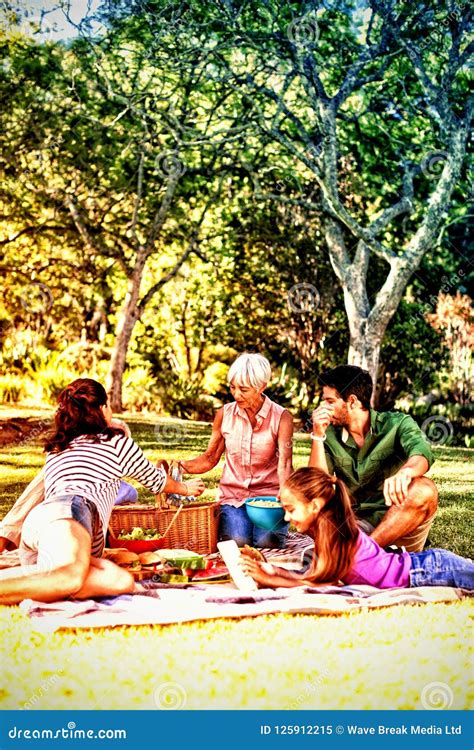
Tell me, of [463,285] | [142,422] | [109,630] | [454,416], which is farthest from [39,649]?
[463,285]

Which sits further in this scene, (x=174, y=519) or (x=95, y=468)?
(x=174, y=519)

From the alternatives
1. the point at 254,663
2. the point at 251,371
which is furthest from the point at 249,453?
the point at 254,663

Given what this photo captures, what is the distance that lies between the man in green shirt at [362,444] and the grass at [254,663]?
1.90ft

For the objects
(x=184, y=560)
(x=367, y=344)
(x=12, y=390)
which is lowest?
(x=184, y=560)

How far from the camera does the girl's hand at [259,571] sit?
149 inches

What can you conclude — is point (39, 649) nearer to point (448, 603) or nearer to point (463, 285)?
point (448, 603)

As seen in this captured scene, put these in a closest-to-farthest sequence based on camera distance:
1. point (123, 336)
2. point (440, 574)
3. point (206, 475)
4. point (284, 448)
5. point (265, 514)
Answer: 1. point (440, 574)
2. point (265, 514)
3. point (284, 448)
4. point (206, 475)
5. point (123, 336)

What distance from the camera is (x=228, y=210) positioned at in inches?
418

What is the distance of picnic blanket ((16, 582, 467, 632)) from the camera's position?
3410 mm

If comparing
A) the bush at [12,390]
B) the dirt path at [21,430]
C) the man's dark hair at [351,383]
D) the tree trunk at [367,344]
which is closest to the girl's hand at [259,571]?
the man's dark hair at [351,383]

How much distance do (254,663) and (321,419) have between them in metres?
1.18

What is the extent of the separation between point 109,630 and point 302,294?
7.45 meters

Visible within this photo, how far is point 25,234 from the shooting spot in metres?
10.1

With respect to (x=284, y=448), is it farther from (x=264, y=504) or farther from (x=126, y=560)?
(x=126, y=560)
